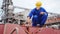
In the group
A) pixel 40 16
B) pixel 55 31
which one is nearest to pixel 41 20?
pixel 40 16

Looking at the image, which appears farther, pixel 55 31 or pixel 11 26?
pixel 55 31

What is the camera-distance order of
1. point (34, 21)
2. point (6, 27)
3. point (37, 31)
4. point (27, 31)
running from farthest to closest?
point (34, 21) < point (37, 31) < point (27, 31) < point (6, 27)

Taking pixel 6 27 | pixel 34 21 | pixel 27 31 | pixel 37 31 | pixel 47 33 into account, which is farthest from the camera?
pixel 34 21

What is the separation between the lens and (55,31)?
578cm

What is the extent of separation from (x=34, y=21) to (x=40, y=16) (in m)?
0.30

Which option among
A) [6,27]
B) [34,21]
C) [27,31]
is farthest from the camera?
[34,21]

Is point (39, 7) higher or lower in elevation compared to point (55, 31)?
higher

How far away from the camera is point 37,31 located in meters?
5.11

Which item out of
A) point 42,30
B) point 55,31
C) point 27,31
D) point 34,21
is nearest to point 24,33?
point 27,31

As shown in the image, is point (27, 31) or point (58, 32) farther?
point (58, 32)

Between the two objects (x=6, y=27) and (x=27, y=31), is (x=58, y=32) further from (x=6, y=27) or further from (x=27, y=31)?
(x=6, y=27)

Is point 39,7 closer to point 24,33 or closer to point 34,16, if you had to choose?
point 34,16

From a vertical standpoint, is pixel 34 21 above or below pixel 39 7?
below

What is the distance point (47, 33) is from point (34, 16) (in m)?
1.26
